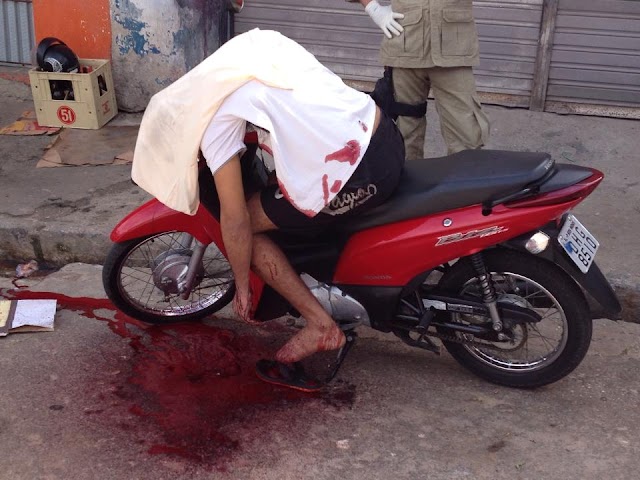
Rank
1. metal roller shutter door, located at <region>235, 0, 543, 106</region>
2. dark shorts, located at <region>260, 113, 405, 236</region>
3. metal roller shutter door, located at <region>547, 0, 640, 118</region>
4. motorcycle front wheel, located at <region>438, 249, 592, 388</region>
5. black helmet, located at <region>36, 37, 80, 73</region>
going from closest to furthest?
1. dark shorts, located at <region>260, 113, 405, 236</region>
2. motorcycle front wheel, located at <region>438, 249, 592, 388</region>
3. metal roller shutter door, located at <region>547, 0, 640, 118</region>
4. metal roller shutter door, located at <region>235, 0, 543, 106</region>
5. black helmet, located at <region>36, 37, 80, 73</region>

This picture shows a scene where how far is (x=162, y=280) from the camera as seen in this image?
13.1 feet

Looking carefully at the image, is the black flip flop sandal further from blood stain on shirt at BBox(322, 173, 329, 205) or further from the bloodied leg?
blood stain on shirt at BBox(322, 173, 329, 205)

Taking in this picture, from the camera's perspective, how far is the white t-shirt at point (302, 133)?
3.15 meters

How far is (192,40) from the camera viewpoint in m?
6.57

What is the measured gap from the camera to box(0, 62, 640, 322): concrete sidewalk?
4916 mm

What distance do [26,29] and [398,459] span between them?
5313 mm

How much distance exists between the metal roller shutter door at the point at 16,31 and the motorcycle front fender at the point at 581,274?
5089mm

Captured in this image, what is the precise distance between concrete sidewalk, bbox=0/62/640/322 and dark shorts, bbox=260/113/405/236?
1588mm

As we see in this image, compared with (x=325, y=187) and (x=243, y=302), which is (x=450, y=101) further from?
(x=243, y=302)

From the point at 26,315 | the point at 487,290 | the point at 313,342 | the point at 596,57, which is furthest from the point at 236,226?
the point at 596,57

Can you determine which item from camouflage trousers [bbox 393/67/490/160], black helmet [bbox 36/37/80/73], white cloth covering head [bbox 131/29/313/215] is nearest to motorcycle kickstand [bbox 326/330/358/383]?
white cloth covering head [bbox 131/29/313/215]

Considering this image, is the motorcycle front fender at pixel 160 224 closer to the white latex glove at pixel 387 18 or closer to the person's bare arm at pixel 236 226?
the person's bare arm at pixel 236 226

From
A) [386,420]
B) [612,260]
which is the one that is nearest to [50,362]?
[386,420]

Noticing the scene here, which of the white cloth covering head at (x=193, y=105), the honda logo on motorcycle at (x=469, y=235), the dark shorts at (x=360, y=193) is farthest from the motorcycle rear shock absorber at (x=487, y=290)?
the white cloth covering head at (x=193, y=105)
